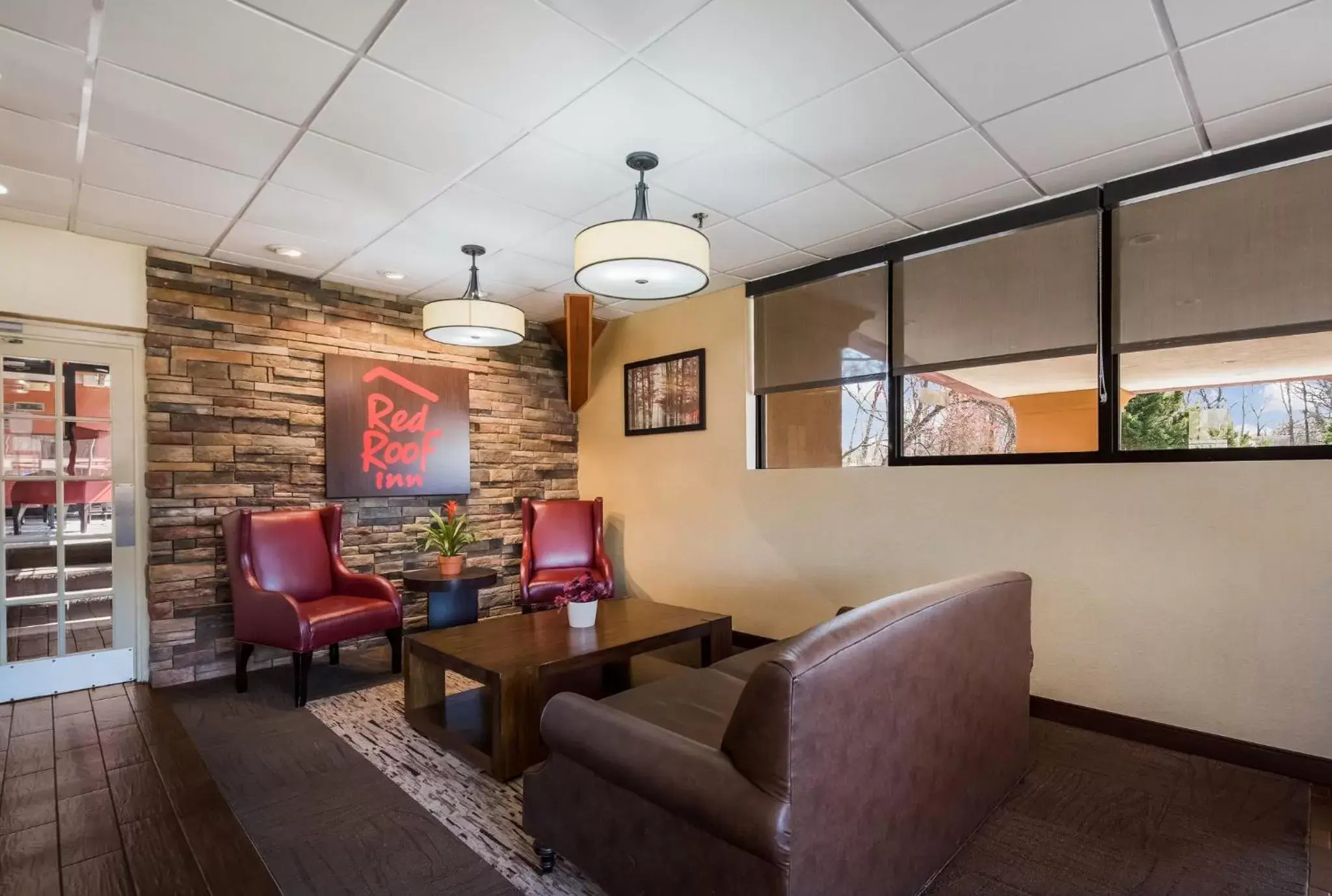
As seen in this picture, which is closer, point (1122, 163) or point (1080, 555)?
point (1122, 163)

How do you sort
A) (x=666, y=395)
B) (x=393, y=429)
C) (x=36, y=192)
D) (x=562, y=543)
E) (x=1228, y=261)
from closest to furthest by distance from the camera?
(x=1228, y=261) < (x=36, y=192) < (x=393, y=429) < (x=562, y=543) < (x=666, y=395)

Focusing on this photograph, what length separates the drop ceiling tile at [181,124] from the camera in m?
2.42

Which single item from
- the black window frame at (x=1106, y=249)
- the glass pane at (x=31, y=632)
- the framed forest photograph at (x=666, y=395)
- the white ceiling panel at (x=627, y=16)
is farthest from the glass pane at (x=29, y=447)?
the black window frame at (x=1106, y=249)

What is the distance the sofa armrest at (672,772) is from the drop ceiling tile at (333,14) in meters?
2.21

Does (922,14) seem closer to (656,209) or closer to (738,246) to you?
(656,209)

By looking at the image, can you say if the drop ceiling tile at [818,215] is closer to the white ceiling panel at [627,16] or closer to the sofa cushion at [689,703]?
the white ceiling panel at [627,16]

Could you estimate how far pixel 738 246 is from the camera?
13.4 feet

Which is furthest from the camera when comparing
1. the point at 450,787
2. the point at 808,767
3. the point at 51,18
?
the point at 450,787

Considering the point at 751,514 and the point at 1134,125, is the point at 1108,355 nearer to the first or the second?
the point at 1134,125

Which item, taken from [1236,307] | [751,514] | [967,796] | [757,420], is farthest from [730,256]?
[967,796]

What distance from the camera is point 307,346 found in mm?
4688

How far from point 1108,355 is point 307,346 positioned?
5.04 meters

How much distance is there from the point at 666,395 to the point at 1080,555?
3.16 m

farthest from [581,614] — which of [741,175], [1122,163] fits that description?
[1122,163]
